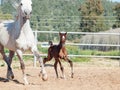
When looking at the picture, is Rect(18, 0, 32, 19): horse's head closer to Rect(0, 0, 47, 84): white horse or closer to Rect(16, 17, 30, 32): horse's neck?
Rect(0, 0, 47, 84): white horse

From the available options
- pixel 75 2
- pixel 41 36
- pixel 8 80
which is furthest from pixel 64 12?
pixel 8 80

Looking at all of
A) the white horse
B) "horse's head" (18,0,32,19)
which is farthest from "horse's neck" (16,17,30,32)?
"horse's head" (18,0,32,19)

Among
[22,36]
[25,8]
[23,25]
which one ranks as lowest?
[22,36]

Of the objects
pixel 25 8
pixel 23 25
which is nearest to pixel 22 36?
pixel 23 25

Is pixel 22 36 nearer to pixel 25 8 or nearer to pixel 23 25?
pixel 23 25

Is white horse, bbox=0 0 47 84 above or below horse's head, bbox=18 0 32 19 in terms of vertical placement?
below

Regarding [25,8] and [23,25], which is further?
[23,25]

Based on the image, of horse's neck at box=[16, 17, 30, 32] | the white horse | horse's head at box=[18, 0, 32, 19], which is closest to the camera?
horse's head at box=[18, 0, 32, 19]

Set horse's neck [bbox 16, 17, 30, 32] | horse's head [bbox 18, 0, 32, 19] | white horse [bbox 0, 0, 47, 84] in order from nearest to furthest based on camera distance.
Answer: horse's head [bbox 18, 0, 32, 19]
white horse [bbox 0, 0, 47, 84]
horse's neck [bbox 16, 17, 30, 32]

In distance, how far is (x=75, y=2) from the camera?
39562 mm

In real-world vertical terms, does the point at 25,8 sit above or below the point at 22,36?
above

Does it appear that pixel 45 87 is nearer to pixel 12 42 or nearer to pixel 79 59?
pixel 12 42

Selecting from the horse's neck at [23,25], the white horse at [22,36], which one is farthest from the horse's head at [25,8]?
the horse's neck at [23,25]

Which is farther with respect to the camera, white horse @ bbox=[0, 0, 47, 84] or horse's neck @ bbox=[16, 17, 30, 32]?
horse's neck @ bbox=[16, 17, 30, 32]
